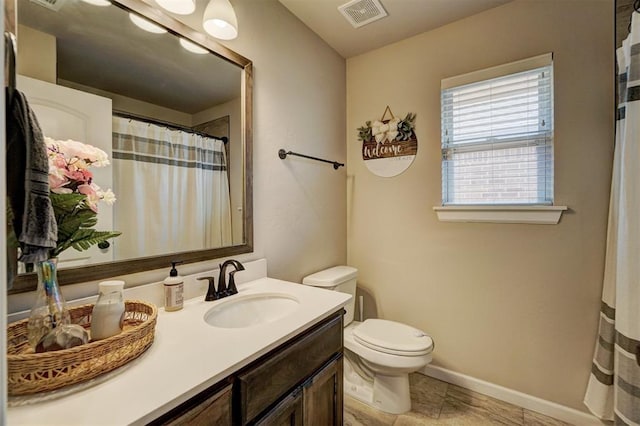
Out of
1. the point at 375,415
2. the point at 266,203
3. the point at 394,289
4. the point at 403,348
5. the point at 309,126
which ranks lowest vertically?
the point at 375,415

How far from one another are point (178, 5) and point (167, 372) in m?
1.28

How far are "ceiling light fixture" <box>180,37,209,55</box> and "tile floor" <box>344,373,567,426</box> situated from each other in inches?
81.9

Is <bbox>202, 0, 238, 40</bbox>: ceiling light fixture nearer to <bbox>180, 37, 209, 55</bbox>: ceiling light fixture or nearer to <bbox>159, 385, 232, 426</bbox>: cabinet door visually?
<bbox>180, 37, 209, 55</bbox>: ceiling light fixture

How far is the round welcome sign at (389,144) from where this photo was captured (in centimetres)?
206

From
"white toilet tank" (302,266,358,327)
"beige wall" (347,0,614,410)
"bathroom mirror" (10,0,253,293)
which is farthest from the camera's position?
"white toilet tank" (302,266,358,327)

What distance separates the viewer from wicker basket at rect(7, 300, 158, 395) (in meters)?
0.58

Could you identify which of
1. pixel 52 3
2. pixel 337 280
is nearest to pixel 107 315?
pixel 52 3

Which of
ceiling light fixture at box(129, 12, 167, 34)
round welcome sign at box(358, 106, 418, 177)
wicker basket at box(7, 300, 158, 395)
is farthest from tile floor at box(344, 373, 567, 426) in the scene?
ceiling light fixture at box(129, 12, 167, 34)

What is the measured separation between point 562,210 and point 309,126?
61.7 inches

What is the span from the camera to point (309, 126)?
195cm

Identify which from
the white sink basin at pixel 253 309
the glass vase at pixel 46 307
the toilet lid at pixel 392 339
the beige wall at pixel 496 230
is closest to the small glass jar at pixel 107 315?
the glass vase at pixel 46 307

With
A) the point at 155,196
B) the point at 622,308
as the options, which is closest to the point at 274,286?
the point at 155,196

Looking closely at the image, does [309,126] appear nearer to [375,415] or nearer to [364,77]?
[364,77]

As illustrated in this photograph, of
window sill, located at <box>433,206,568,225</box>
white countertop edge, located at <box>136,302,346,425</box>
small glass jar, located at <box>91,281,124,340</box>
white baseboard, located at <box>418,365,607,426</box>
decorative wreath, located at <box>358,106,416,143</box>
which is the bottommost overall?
white baseboard, located at <box>418,365,607,426</box>
